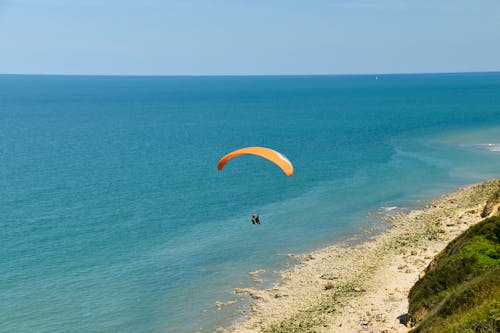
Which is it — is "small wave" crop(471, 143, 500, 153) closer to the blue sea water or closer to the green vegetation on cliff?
the blue sea water

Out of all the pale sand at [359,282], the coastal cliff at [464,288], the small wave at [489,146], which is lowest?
the pale sand at [359,282]

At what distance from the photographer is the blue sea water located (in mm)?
29656

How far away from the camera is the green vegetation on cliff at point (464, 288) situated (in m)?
14.0

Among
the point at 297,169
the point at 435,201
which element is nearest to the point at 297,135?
the point at 297,169

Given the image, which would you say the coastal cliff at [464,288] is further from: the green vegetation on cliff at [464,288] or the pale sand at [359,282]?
the pale sand at [359,282]

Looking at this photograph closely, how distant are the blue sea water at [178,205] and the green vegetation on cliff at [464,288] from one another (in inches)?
428

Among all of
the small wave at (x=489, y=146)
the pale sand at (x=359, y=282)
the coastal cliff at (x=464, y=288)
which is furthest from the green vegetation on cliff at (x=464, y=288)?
the small wave at (x=489, y=146)

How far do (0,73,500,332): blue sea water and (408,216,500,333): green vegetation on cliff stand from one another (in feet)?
35.7

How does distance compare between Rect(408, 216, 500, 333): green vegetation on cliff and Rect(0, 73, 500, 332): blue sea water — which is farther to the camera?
Rect(0, 73, 500, 332): blue sea water

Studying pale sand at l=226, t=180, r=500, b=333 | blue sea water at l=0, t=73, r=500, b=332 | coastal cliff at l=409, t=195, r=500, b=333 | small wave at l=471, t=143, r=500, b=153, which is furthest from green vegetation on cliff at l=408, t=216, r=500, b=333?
small wave at l=471, t=143, r=500, b=153

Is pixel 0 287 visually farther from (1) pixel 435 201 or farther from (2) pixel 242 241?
(1) pixel 435 201

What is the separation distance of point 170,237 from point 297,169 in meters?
28.0

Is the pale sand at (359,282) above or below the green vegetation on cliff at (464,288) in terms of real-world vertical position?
below

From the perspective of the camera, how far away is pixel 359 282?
94.9ft
